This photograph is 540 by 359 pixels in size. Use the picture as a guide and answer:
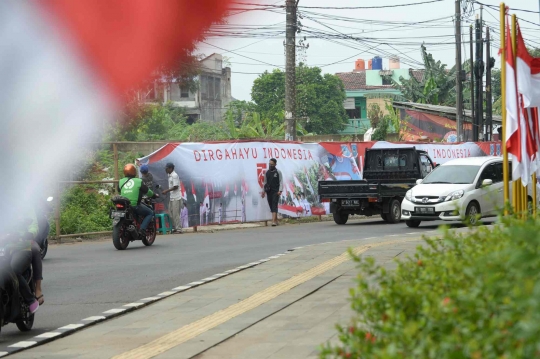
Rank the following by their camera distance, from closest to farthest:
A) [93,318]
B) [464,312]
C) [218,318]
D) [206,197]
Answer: [464,312]
[218,318]
[93,318]
[206,197]

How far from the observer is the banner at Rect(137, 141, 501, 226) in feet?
77.2

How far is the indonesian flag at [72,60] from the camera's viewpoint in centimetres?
456

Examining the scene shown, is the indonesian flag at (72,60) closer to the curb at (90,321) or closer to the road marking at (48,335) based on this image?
the curb at (90,321)

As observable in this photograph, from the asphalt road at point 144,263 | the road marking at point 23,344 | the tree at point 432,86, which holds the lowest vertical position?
the road marking at point 23,344

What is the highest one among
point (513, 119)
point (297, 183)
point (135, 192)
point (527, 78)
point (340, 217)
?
point (527, 78)

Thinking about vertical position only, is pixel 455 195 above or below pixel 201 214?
above

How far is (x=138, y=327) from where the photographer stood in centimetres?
898

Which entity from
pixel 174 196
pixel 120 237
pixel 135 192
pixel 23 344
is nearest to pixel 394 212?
pixel 174 196

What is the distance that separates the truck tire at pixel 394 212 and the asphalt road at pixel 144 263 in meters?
0.51

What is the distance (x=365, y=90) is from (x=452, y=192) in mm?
70869

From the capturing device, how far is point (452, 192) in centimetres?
2206

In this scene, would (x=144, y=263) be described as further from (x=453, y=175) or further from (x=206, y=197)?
(x=453, y=175)

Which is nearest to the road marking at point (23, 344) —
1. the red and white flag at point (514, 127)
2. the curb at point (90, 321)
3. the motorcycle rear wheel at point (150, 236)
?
the curb at point (90, 321)

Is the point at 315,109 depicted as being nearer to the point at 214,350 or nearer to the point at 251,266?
the point at 251,266
